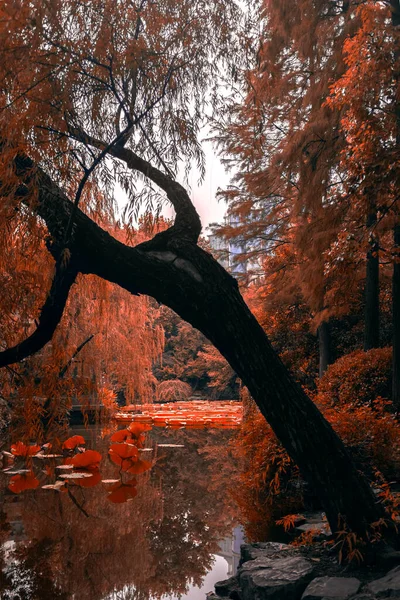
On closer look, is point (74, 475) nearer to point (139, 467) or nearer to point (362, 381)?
point (139, 467)

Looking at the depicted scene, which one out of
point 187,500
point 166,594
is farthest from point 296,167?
point 166,594

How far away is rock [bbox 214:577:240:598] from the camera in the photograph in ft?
13.9

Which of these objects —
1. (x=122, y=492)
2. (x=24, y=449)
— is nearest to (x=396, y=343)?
(x=122, y=492)

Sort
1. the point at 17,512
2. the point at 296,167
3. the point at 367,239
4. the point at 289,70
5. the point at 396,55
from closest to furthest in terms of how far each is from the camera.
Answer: the point at 17,512 < the point at 367,239 < the point at 396,55 < the point at 296,167 < the point at 289,70

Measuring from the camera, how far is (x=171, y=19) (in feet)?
13.5

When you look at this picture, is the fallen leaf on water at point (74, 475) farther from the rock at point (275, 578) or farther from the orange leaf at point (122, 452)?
the rock at point (275, 578)

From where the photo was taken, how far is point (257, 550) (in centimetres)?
467

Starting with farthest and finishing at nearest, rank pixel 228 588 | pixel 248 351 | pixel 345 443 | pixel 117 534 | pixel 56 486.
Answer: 1. pixel 56 486
2. pixel 345 443
3. pixel 117 534
4. pixel 228 588
5. pixel 248 351

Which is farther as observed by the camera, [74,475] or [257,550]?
[74,475]

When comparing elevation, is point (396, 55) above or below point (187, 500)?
above

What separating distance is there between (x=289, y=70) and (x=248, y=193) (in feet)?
11.7

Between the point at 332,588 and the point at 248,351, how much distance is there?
1.59 meters

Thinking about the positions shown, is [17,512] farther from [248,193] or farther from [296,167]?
[248,193]

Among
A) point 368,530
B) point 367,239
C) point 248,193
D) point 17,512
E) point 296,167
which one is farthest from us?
point 248,193
